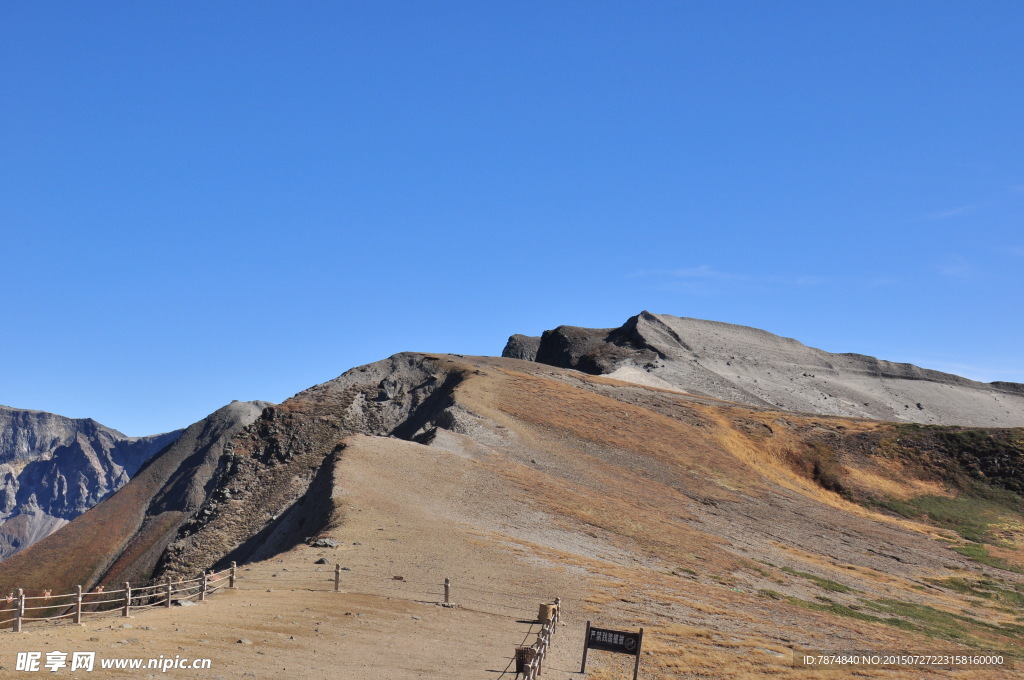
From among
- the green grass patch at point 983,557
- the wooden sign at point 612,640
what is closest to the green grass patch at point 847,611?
the wooden sign at point 612,640

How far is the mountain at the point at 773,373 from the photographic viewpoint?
104562mm

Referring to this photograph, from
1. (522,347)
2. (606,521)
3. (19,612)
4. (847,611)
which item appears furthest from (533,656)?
(522,347)

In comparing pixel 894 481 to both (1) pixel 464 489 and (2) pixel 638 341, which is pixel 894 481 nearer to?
(1) pixel 464 489

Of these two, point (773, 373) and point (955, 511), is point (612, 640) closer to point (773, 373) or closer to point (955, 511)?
point (955, 511)

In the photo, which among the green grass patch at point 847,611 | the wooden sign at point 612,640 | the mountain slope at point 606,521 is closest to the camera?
the wooden sign at point 612,640

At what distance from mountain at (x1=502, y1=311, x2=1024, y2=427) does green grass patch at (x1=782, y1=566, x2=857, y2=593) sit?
5569cm

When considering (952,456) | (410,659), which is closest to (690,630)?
(410,659)

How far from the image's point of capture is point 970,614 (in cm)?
4006

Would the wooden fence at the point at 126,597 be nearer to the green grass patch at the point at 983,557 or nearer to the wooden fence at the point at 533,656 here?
the wooden fence at the point at 533,656

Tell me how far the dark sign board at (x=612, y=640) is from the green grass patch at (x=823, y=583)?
919 inches

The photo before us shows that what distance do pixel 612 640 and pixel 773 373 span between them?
323ft

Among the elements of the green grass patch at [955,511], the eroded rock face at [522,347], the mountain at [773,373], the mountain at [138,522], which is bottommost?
the mountain at [138,522]

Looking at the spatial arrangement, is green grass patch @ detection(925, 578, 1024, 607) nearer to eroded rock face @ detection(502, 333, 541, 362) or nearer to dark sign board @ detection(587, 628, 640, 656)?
dark sign board @ detection(587, 628, 640, 656)

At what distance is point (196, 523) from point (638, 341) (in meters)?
70.8
